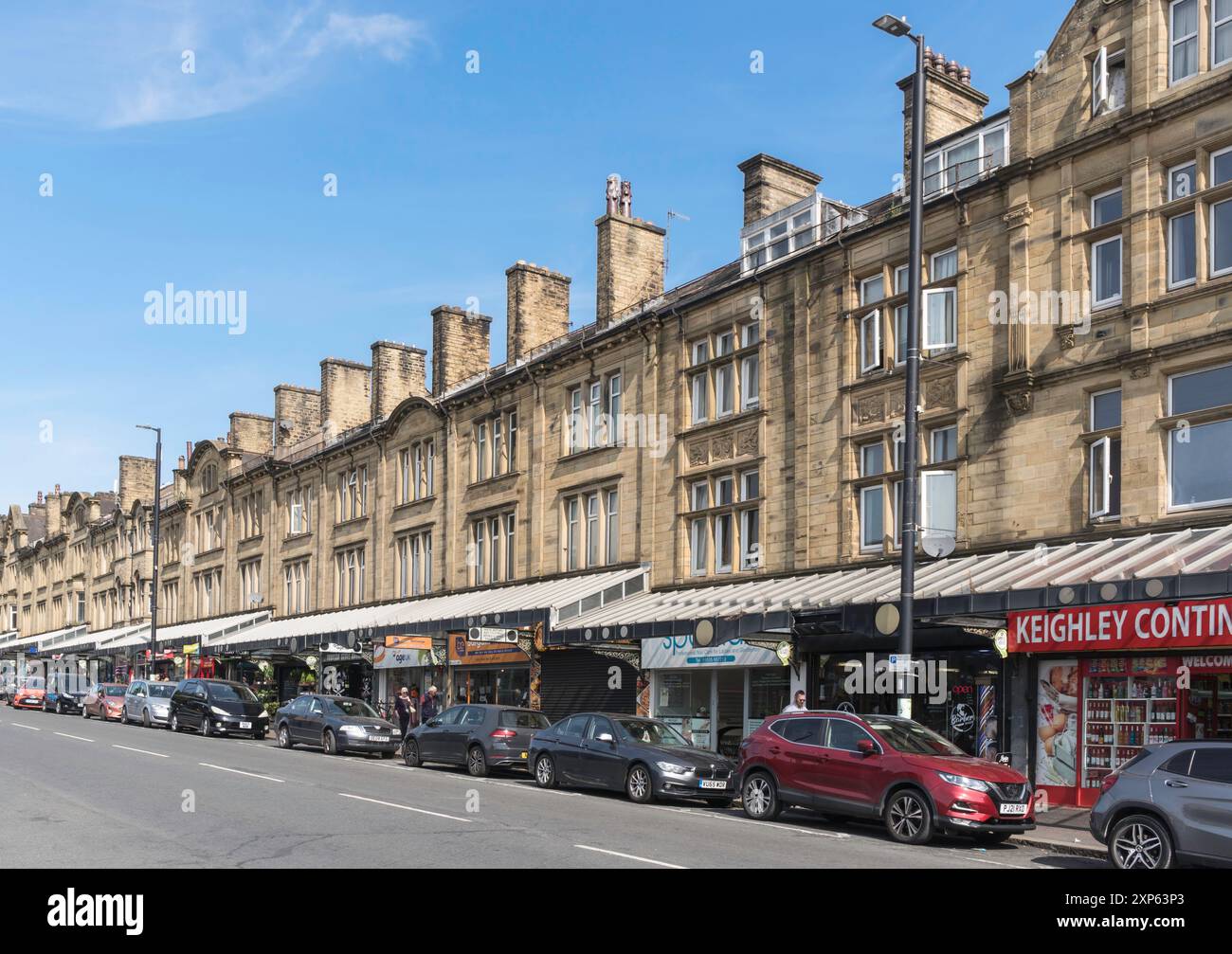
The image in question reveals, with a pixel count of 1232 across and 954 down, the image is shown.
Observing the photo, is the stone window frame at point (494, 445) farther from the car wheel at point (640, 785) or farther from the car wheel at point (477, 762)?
the car wheel at point (640, 785)

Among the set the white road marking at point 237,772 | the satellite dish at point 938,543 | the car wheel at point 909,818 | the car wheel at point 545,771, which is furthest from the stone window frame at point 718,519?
the car wheel at point 909,818

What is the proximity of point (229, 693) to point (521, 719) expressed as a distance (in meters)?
16.1

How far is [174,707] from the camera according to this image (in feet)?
131

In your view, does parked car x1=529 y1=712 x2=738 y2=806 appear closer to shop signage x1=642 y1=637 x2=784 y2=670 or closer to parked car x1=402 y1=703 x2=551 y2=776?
parked car x1=402 y1=703 x2=551 y2=776

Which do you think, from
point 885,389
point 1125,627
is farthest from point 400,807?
point 885,389

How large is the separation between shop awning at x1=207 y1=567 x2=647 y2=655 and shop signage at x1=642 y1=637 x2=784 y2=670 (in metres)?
2.70

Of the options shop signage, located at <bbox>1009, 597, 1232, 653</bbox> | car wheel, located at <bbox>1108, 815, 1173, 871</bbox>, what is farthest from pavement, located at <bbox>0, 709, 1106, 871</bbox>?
shop signage, located at <bbox>1009, 597, 1232, 653</bbox>

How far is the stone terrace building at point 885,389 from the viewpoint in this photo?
19094 mm

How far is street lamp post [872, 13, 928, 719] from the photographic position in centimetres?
1747

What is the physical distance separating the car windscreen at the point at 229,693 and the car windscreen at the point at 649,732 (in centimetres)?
2041

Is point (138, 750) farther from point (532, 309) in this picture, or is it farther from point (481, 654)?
point (532, 309)

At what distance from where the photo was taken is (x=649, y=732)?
69.9 ft
